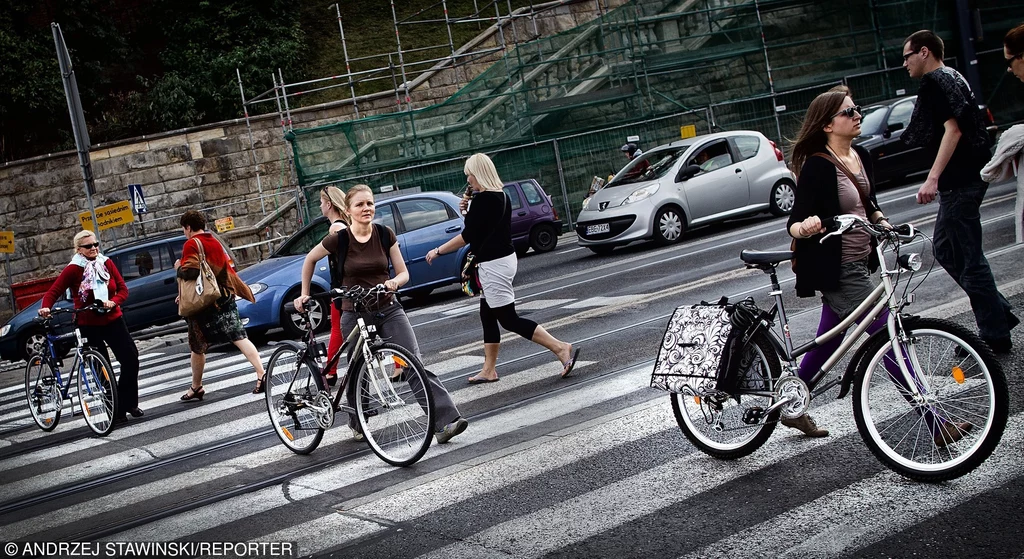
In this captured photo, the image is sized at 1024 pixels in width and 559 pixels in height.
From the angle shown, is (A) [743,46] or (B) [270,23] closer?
A: (A) [743,46]

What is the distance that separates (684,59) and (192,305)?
20.6m

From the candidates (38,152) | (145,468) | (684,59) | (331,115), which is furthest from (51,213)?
(145,468)

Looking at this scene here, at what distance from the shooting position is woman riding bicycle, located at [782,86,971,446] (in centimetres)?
510

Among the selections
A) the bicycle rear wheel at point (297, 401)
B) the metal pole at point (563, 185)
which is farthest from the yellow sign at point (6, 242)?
the bicycle rear wheel at point (297, 401)

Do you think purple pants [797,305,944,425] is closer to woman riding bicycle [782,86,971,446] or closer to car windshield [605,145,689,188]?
woman riding bicycle [782,86,971,446]

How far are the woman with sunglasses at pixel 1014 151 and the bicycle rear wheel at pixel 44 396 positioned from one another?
819 cm

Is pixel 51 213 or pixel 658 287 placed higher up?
pixel 51 213

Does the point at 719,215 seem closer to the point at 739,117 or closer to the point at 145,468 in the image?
the point at 739,117

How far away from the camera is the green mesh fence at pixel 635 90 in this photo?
24.4m

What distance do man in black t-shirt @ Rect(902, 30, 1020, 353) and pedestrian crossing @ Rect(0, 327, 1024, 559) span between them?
47.1 inches

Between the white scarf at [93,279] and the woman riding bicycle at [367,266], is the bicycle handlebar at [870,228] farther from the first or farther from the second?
the white scarf at [93,279]

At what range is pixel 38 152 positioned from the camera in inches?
1201

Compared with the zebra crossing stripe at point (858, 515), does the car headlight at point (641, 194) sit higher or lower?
higher

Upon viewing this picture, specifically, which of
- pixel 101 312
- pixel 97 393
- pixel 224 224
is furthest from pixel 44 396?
pixel 224 224
